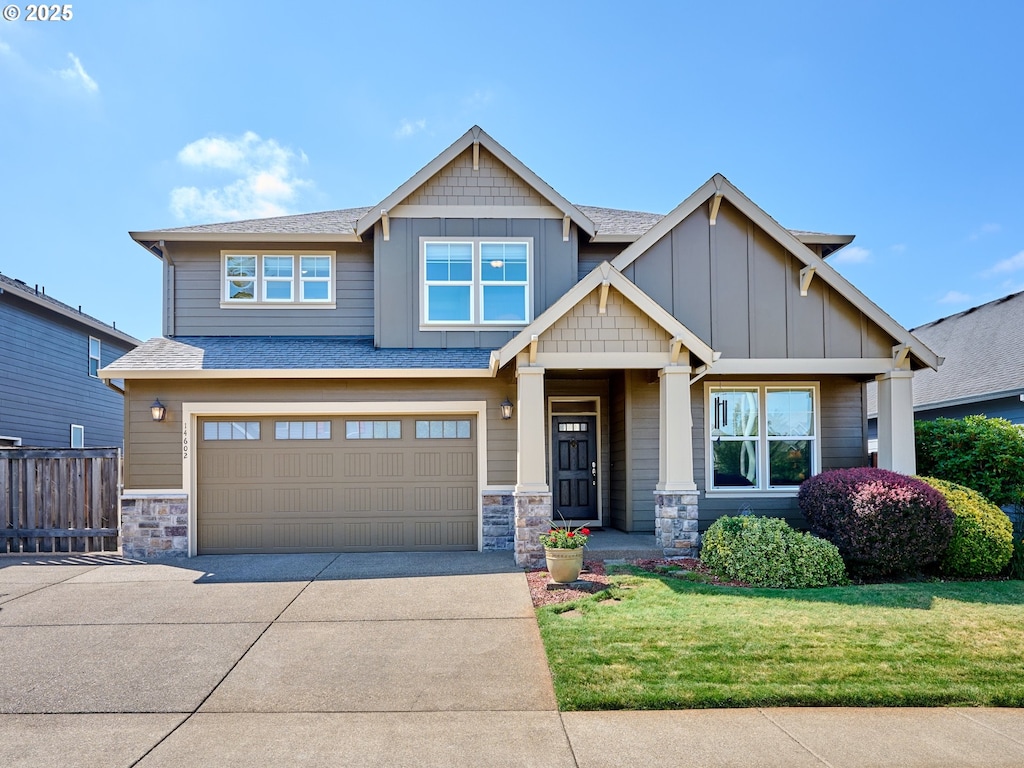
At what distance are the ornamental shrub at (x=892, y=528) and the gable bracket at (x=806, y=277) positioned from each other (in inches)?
130

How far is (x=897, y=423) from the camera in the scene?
1023 cm

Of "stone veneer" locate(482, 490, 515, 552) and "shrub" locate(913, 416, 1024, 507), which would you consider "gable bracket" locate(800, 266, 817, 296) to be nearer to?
"shrub" locate(913, 416, 1024, 507)

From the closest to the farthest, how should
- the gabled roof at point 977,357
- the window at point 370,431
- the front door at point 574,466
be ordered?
the window at point 370,431 → the front door at point 574,466 → the gabled roof at point 977,357

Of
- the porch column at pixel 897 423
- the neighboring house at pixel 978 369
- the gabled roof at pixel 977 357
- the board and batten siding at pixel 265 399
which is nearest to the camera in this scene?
the porch column at pixel 897 423

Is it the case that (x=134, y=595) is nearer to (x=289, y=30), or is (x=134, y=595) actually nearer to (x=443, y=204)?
(x=443, y=204)

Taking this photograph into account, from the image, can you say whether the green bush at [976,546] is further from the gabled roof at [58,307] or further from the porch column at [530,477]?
the gabled roof at [58,307]

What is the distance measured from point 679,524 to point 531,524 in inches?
79.6

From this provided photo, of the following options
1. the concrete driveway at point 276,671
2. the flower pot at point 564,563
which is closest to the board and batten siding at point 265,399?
the concrete driveway at point 276,671

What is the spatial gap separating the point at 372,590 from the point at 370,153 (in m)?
8.68

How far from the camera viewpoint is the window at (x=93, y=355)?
1920 cm

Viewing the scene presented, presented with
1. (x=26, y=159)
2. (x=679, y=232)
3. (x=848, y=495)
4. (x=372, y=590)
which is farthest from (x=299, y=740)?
(x=26, y=159)

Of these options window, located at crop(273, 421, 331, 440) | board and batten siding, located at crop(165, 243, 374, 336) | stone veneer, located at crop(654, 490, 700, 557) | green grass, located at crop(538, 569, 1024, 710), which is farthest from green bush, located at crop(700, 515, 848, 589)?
board and batten siding, located at crop(165, 243, 374, 336)

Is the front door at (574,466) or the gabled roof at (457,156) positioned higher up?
the gabled roof at (457,156)

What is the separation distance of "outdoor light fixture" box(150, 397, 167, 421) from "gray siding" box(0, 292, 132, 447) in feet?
25.6
